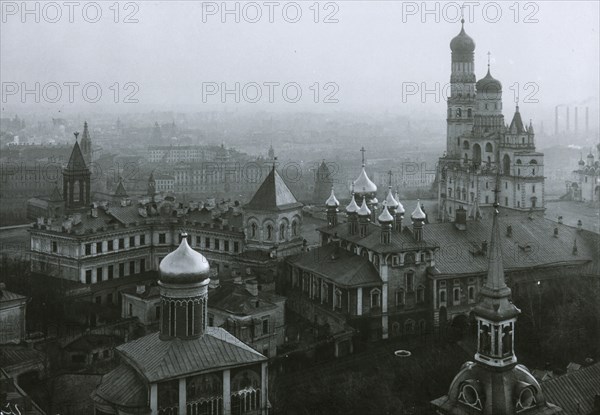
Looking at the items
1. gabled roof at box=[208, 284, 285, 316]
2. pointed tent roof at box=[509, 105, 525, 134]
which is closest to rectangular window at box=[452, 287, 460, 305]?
gabled roof at box=[208, 284, 285, 316]

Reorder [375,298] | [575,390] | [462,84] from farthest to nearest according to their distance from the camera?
[462,84]
[375,298]
[575,390]

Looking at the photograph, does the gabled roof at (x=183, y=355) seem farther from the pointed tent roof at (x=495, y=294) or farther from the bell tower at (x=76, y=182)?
the bell tower at (x=76, y=182)

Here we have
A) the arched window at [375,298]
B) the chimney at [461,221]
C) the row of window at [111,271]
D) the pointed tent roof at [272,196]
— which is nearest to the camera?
the arched window at [375,298]

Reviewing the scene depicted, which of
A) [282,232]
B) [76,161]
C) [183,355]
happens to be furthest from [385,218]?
[76,161]

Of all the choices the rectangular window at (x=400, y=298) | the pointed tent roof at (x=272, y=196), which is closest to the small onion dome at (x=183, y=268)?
the rectangular window at (x=400, y=298)

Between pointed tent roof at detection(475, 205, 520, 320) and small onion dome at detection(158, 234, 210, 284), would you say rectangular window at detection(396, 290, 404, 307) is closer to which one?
pointed tent roof at detection(475, 205, 520, 320)

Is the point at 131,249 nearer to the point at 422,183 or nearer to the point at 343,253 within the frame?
the point at 343,253

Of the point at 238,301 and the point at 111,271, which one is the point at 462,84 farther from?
the point at 238,301
